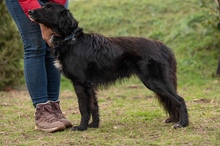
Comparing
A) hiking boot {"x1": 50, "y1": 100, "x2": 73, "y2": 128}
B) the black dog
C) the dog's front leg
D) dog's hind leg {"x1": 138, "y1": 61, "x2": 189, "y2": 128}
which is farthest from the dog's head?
dog's hind leg {"x1": 138, "y1": 61, "x2": 189, "y2": 128}

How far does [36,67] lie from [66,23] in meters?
0.56

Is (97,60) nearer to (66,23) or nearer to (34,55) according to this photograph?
(66,23)

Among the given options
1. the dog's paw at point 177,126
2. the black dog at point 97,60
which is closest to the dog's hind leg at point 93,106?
the black dog at point 97,60

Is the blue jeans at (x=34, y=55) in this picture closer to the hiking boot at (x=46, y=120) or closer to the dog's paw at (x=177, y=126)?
the hiking boot at (x=46, y=120)

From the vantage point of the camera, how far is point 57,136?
15.1ft

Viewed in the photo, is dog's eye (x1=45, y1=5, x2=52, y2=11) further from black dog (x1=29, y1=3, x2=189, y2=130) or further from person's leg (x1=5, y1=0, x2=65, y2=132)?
person's leg (x1=5, y1=0, x2=65, y2=132)

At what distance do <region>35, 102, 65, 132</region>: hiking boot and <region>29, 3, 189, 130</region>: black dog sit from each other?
20cm

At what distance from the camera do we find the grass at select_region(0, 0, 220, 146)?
4469 mm

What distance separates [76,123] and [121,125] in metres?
0.55

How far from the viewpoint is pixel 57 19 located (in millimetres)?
4855

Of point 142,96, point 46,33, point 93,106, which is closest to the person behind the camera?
point 46,33

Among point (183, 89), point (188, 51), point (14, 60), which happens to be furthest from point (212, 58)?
point (14, 60)

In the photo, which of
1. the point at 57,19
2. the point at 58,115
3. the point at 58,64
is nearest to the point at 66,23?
the point at 57,19

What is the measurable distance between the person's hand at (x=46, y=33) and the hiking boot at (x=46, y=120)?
68cm
